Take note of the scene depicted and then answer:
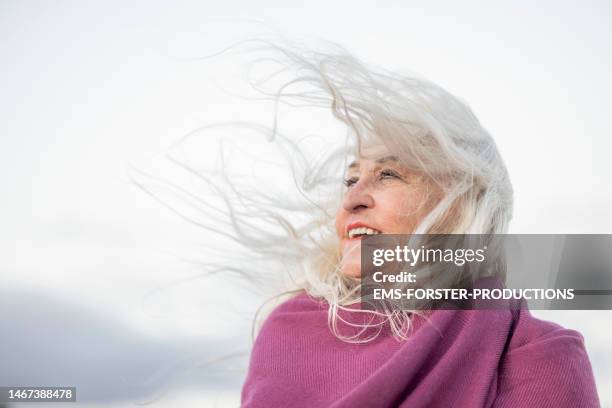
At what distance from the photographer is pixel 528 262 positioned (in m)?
2.47

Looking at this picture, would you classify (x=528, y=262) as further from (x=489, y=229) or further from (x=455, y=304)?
(x=455, y=304)

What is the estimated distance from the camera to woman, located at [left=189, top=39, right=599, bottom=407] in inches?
75.5

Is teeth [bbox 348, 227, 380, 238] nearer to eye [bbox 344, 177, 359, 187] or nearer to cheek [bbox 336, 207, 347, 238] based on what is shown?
cheek [bbox 336, 207, 347, 238]

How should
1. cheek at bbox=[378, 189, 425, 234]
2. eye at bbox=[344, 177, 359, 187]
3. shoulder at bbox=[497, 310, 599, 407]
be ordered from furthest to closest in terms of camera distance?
eye at bbox=[344, 177, 359, 187] < cheek at bbox=[378, 189, 425, 234] < shoulder at bbox=[497, 310, 599, 407]

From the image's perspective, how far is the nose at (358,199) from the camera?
223 centimetres

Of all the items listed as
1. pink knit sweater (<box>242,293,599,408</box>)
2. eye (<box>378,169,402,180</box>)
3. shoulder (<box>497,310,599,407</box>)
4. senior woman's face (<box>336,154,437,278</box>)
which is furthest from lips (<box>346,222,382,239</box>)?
shoulder (<box>497,310,599,407</box>)

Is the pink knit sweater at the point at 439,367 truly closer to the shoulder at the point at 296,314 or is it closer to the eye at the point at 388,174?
the shoulder at the point at 296,314

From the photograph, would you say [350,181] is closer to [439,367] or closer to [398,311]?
[398,311]

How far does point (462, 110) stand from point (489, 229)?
0.48 metres

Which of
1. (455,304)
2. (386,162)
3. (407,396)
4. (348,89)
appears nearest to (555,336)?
(455,304)

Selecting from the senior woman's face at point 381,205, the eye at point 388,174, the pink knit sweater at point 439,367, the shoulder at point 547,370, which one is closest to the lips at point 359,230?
the senior woman's face at point 381,205

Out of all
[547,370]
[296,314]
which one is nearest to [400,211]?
[296,314]

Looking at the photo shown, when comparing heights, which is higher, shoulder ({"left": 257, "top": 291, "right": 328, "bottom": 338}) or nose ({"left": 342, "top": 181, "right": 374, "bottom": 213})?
nose ({"left": 342, "top": 181, "right": 374, "bottom": 213})

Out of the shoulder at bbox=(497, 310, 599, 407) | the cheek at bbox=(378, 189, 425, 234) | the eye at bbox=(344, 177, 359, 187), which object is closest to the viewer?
the shoulder at bbox=(497, 310, 599, 407)
